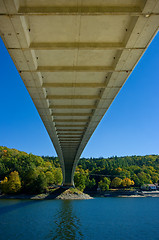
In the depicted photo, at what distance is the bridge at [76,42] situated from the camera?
6426 millimetres

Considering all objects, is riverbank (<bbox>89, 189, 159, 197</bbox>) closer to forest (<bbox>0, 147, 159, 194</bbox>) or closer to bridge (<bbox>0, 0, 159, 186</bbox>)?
forest (<bbox>0, 147, 159, 194</bbox>)

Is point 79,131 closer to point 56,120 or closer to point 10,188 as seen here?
point 56,120

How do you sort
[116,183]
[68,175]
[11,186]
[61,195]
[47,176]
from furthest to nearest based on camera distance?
[116,183], [47,176], [11,186], [68,175], [61,195]

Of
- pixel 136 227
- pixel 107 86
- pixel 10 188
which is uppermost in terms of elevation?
pixel 107 86

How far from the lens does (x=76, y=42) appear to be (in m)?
8.36

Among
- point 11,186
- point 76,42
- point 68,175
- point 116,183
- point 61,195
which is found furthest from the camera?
point 116,183

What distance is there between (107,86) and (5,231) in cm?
1744

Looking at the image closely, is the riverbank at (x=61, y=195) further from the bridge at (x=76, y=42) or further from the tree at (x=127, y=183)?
the tree at (x=127, y=183)

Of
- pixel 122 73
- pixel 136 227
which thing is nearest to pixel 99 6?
pixel 122 73

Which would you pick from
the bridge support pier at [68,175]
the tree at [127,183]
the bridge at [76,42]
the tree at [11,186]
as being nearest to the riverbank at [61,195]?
the bridge support pier at [68,175]

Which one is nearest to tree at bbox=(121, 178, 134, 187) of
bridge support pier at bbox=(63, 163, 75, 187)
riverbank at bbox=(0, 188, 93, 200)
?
riverbank at bbox=(0, 188, 93, 200)

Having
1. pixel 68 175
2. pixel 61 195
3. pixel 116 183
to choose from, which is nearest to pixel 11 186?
pixel 61 195

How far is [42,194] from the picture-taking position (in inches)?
2285

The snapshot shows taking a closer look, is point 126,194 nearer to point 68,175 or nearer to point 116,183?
point 116,183
